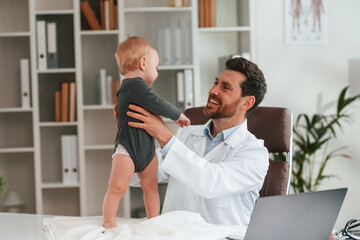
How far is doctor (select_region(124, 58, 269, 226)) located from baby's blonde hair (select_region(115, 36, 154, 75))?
183 millimetres

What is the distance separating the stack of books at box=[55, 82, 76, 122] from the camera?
3.88 m

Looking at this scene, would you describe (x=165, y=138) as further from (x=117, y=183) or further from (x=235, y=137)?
(x=235, y=137)

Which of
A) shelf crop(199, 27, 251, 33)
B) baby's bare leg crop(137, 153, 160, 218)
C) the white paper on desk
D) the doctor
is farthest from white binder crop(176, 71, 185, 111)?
the white paper on desk

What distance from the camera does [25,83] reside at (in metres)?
3.89

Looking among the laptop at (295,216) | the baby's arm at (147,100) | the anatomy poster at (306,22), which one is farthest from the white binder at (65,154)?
the laptop at (295,216)

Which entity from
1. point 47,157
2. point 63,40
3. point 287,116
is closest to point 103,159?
point 47,157

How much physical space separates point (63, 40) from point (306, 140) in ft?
6.61

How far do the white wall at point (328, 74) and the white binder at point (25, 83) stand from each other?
1.83 m

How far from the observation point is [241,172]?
169 cm

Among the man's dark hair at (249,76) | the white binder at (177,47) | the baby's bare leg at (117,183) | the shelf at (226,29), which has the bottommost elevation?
the baby's bare leg at (117,183)

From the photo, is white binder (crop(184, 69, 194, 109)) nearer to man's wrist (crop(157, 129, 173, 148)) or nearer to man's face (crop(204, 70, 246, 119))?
man's face (crop(204, 70, 246, 119))

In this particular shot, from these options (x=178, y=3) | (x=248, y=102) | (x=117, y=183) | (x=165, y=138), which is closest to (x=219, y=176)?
(x=165, y=138)

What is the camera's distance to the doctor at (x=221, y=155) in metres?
1.59

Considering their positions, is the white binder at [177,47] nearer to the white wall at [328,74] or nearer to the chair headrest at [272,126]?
the white wall at [328,74]
